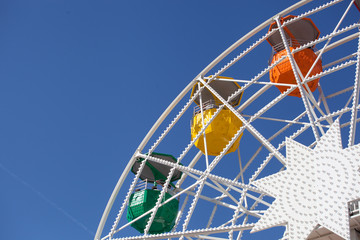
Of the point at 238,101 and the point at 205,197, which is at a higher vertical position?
the point at 238,101

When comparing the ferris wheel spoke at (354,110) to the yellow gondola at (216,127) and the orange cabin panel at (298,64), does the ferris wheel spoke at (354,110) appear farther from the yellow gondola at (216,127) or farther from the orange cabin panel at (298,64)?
the yellow gondola at (216,127)

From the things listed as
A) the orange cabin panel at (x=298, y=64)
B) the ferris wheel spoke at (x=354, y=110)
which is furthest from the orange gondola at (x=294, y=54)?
the ferris wheel spoke at (x=354, y=110)

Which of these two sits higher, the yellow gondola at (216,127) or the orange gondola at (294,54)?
the orange gondola at (294,54)

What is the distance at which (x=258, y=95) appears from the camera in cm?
1642

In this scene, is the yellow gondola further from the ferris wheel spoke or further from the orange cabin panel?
the ferris wheel spoke

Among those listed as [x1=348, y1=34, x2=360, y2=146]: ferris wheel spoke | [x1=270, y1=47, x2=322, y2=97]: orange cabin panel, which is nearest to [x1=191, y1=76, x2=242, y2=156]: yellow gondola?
[x1=270, y1=47, x2=322, y2=97]: orange cabin panel

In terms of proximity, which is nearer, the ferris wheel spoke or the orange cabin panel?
the ferris wheel spoke

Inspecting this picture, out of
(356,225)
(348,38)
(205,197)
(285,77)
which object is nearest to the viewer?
(356,225)

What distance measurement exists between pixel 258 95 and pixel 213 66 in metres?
2.45

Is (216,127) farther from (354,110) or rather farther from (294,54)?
(354,110)

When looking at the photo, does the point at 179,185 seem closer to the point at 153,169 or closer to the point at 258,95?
the point at 153,169

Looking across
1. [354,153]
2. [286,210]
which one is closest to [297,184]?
[286,210]

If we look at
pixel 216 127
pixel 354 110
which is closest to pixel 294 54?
pixel 216 127

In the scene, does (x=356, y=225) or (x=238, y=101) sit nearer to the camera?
(x=356, y=225)
